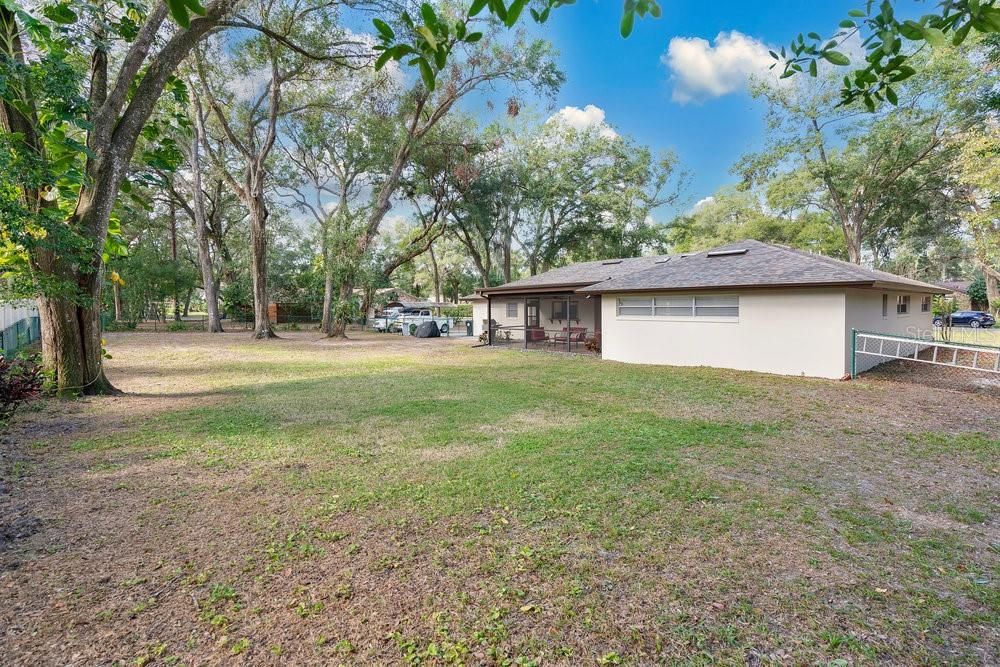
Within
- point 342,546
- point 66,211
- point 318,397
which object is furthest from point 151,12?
point 342,546

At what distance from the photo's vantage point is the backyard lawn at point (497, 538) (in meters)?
2.25

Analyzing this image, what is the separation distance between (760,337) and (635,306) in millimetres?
3344

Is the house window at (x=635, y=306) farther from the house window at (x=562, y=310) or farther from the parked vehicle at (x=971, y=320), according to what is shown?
the parked vehicle at (x=971, y=320)

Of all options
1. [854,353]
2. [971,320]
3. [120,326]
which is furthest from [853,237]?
[120,326]

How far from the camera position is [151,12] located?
7.55 m

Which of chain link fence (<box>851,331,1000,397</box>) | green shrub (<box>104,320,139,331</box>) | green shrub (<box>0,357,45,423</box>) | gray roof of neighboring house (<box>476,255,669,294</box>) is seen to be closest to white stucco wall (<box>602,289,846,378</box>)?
chain link fence (<box>851,331,1000,397</box>)

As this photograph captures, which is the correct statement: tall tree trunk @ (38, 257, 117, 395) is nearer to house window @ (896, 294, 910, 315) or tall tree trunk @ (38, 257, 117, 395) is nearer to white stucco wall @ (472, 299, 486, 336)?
white stucco wall @ (472, 299, 486, 336)

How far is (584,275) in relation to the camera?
62.1 feet

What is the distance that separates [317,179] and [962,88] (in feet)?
97.8

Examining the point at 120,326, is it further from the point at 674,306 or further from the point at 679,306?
the point at 679,306

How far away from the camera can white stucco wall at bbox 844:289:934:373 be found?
10187 millimetres

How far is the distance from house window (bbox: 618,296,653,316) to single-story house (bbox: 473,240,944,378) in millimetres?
29

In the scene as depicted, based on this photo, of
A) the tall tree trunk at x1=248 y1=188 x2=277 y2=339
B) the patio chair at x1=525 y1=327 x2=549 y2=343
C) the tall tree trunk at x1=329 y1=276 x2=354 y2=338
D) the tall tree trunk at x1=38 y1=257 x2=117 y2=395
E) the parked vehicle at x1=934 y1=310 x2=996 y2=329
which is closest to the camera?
the tall tree trunk at x1=38 y1=257 x2=117 y2=395

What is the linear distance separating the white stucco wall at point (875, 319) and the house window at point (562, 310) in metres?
10.0
